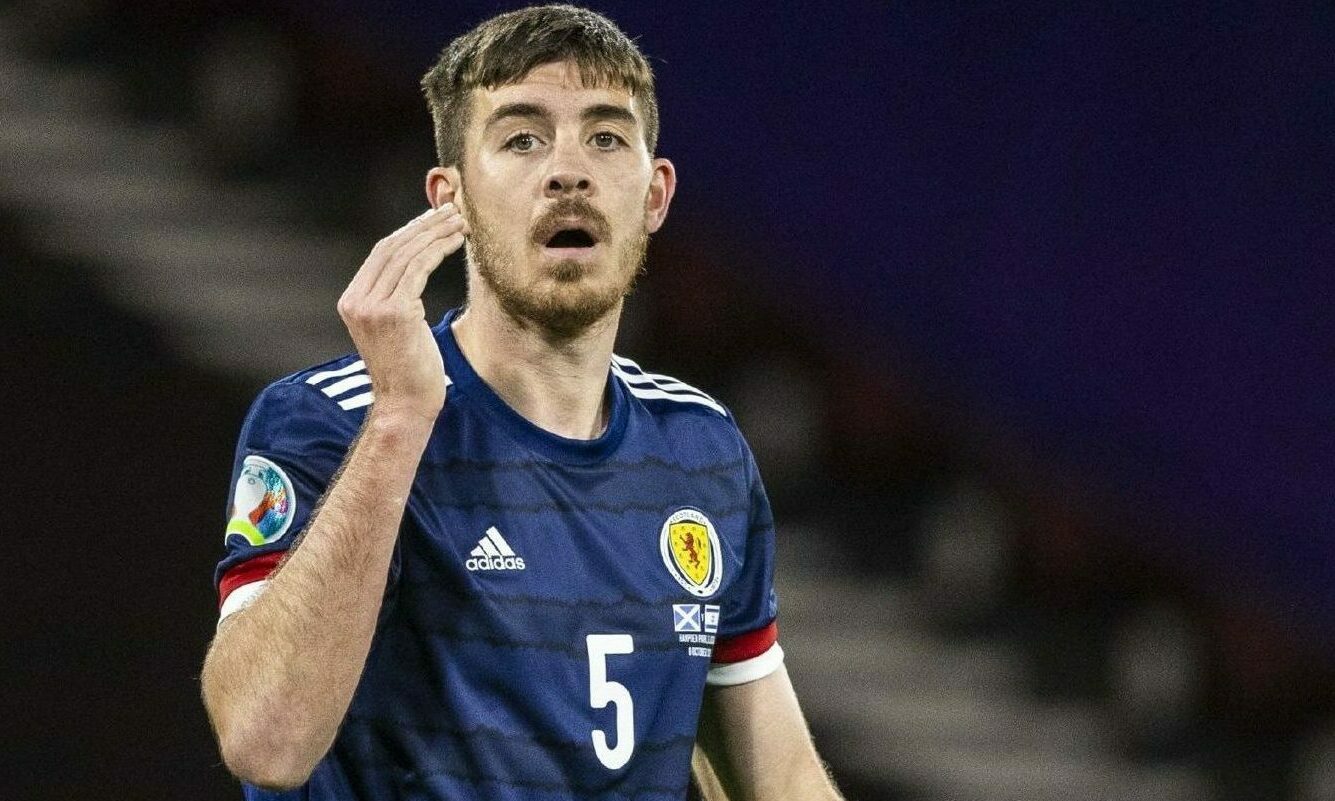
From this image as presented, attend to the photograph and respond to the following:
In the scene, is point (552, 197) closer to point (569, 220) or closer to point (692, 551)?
point (569, 220)

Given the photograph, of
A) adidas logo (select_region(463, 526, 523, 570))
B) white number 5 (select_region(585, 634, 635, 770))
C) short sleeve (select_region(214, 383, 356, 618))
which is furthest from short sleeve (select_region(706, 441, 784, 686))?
short sleeve (select_region(214, 383, 356, 618))

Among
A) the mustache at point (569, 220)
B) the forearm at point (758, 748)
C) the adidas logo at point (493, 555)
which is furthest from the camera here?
the forearm at point (758, 748)

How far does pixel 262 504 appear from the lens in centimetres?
247

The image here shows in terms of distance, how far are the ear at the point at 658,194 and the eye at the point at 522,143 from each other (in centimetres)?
20

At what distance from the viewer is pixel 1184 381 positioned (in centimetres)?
671

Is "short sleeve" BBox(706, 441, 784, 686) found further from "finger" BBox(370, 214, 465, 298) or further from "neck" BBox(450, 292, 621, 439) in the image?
"finger" BBox(370, 214, 465, 298)

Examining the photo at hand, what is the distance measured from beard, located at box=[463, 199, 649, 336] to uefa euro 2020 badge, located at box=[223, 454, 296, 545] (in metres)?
0.42

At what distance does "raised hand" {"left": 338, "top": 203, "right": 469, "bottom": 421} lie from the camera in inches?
92.5

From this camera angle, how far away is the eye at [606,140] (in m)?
2.78

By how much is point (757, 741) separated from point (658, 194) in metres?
0.81

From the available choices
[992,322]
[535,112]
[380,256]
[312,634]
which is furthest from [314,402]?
[992,322]

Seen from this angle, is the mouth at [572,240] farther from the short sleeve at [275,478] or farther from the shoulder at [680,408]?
the short sleeve at [275,478]

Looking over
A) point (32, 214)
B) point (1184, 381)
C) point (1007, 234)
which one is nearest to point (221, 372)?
point (32, 214)

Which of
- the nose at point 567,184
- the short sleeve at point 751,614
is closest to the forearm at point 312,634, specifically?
the nose at point 567,184
